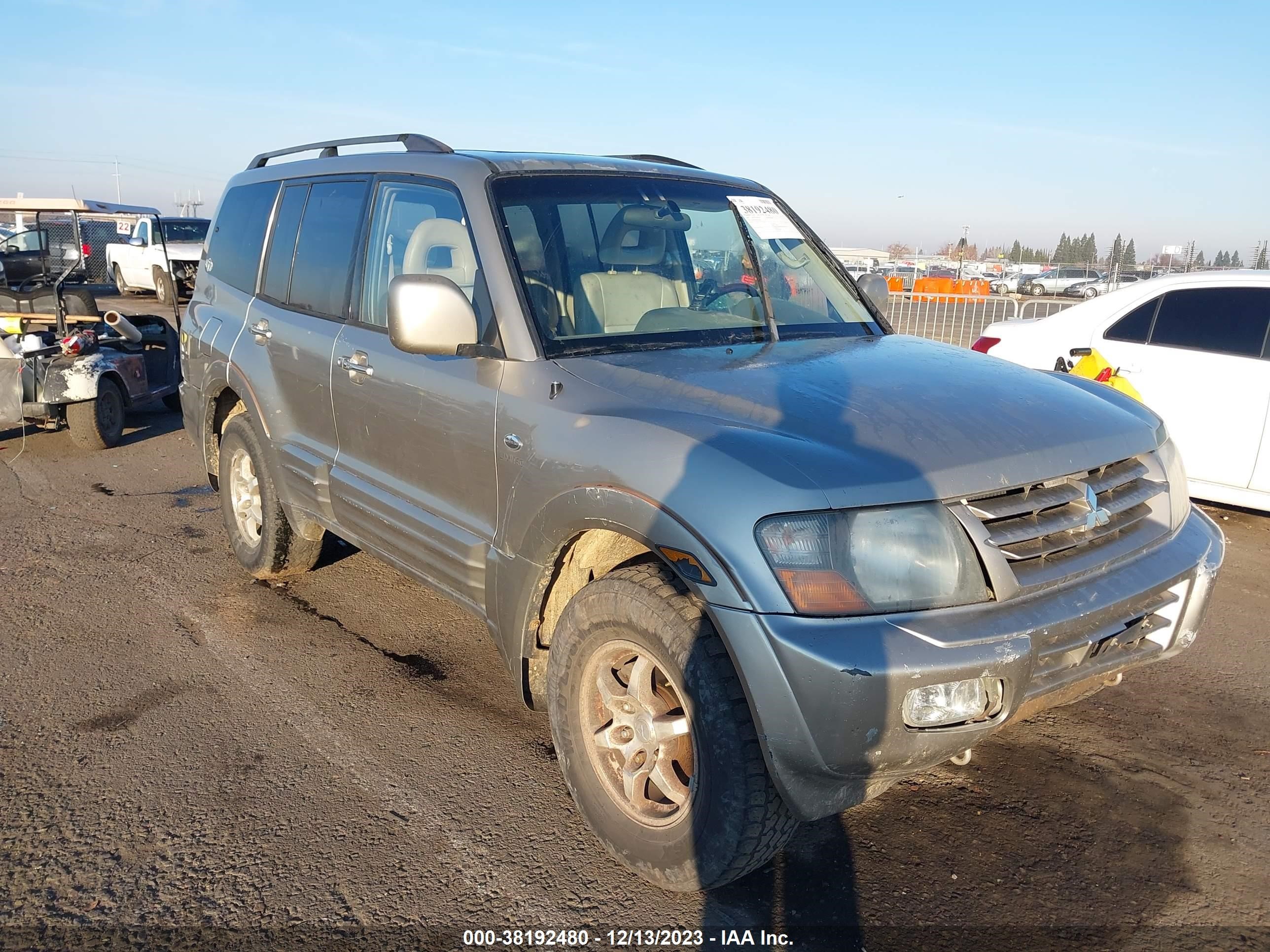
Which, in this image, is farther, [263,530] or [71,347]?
[71,347]

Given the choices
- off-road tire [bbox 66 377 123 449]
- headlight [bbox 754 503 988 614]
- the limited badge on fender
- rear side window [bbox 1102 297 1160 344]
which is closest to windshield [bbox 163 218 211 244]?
off-road tire [bbox 66 377 123 449]

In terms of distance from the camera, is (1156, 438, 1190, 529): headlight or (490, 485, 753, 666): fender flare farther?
(1156, 438, 1190, 529): headlight

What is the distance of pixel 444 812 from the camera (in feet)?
10.4

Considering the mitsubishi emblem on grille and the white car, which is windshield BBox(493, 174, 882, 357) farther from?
the white car

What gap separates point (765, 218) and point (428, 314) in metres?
1.75

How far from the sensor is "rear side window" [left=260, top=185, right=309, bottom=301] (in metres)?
4.66

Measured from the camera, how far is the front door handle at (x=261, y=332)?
184 inches

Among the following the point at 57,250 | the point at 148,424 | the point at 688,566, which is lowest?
the point at 148,424

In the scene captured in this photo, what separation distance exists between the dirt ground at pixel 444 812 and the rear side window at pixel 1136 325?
2581mm

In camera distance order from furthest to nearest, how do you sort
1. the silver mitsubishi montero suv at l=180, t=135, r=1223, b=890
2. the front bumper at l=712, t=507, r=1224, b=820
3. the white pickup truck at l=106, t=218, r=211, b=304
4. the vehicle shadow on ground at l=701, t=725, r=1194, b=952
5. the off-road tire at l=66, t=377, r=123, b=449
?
the white pickup truck at l=106, t=218, r=211, b=304
the off-road tire at l=66, t=377, r=123, b=449
the vehicle shadow on ground at l=701, t=725, r=1194, b=952
the silver mitsubishi montero suv at l=180, t=135, r=1223, b=890
the front bumper at l=712, t=507, r=1224, b=820

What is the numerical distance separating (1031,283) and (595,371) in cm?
4068

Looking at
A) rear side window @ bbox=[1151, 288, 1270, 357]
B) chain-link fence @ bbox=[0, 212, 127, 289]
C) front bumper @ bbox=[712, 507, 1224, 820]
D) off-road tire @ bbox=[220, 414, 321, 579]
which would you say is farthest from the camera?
chain-link fence @ bbox=[0, 212, 127, 289]

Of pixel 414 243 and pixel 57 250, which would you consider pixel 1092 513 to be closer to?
pixel 414 243

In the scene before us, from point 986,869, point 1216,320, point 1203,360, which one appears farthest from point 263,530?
point 1216,320
